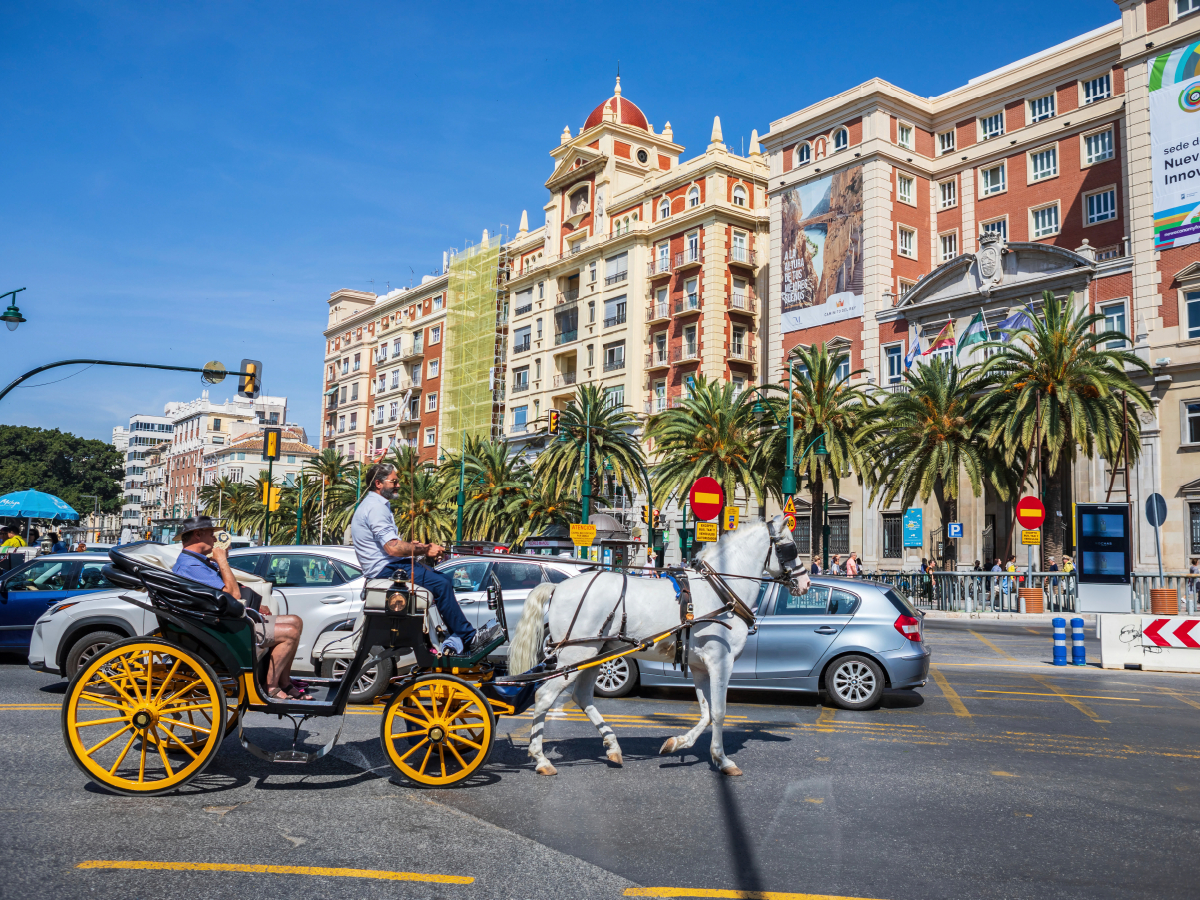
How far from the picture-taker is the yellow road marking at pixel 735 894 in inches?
185

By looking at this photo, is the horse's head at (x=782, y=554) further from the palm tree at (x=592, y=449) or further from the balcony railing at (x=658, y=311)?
the balcony railing at (x=658, y=311)

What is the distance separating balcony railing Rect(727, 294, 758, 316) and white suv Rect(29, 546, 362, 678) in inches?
1774

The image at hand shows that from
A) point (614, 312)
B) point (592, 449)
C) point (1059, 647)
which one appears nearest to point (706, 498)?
point (1059, 647)

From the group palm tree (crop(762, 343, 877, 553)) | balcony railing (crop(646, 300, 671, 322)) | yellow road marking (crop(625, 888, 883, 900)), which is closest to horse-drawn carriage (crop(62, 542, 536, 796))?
yellow road marking (crop(625, 888, 883, 900))

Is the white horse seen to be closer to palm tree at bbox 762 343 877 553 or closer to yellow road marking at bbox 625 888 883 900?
yellow road marking at bbox 625 888 883 900

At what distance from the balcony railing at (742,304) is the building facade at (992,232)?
4.48 meters

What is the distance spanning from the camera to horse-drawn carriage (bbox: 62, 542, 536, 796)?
20.3 ft

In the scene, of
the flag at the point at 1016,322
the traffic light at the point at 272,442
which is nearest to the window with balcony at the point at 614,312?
the flag at the point at 1016,322

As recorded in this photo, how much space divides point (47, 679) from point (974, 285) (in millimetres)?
39323

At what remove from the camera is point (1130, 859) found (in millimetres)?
5488

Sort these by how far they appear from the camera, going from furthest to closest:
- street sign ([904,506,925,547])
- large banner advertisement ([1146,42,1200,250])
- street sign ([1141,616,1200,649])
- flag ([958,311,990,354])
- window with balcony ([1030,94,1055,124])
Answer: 1. window with balcony ([1030,94,1055,124])
2. flag ([958,311,990,354])
3. street sign ([904,506,925,547])
4. large banner advertisement ([1146,42,1200,250])
5. street sign ([1141,616,1200,649])

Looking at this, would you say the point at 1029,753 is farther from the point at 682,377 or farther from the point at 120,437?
the point at 120,437

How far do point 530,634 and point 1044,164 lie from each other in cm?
4456

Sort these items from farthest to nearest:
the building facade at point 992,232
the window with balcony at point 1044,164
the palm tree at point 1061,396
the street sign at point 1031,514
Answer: the window with balcony at point 1044,164 < the building facade at point 992,232 < the palm tree at point 1061,396 < the street sign at point 1031,514
